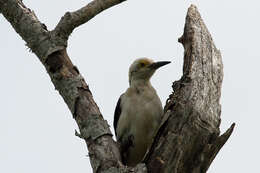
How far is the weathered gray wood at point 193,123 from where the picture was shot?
17.2 ft

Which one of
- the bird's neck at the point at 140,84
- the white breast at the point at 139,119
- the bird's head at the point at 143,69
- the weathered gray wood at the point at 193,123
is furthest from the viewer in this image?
the bird's head at the point at 143,69

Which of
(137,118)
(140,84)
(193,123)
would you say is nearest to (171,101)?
(193,123)

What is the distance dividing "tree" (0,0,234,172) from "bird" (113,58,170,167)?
138 centimetres

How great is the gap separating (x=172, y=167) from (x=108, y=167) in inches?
27.7

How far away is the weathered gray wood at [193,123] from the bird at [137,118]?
1.45 metres

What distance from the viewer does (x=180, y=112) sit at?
18.1ft

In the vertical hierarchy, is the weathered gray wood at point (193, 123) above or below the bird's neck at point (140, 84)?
below

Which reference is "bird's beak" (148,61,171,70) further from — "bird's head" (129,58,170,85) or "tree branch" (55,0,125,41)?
"tree branch" (55,0,125,41)

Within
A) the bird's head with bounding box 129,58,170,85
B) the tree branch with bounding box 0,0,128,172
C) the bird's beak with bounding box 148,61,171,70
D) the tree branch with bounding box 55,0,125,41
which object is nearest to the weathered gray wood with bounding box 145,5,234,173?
the tree branch with bounding box 0,0,128,172

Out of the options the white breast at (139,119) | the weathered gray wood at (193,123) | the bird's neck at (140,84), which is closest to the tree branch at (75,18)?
the weathered gray wood at (193,123)

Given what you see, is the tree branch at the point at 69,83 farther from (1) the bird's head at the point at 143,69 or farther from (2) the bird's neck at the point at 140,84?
(1) the bird's head at the point at 143,69

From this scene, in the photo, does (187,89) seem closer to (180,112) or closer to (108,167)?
(180,112)

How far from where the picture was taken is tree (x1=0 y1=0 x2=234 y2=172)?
527 cm

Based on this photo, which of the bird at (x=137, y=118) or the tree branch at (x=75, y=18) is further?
the bird at (x=137, y=118)
